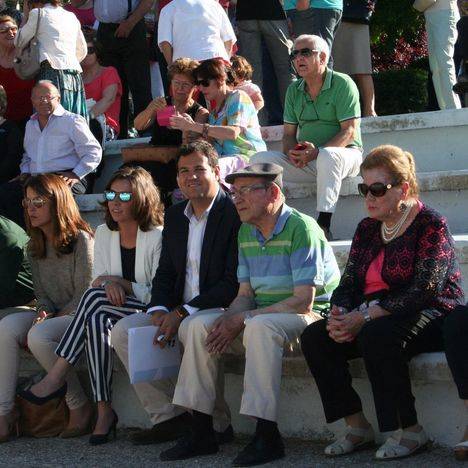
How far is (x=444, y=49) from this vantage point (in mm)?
9523

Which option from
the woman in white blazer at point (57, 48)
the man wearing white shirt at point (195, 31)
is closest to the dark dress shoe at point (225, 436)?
the man wearing white shirt at point (195, 31)

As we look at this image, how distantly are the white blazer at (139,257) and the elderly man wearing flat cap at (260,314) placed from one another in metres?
0.68

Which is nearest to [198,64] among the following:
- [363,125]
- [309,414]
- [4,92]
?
[363,125]

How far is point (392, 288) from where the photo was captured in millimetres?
5312

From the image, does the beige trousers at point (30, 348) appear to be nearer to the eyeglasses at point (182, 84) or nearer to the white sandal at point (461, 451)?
the eyeglasses at point (182, 84)

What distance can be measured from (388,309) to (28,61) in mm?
4952

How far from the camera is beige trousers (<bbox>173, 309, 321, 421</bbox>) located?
17.5 ft

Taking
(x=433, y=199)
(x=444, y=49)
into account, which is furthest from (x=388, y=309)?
(x=444, y=49)

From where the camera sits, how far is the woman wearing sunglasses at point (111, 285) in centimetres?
607

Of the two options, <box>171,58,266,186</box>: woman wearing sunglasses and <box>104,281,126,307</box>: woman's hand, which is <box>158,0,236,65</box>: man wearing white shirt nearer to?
<box>171,58,266,186</box>: woman wearing sunglasses

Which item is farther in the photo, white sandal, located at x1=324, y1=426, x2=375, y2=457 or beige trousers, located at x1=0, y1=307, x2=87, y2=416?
beige trousers, located at x1=0, y1=307, x2=87, y2=416

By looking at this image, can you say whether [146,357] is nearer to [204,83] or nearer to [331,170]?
[331,170]

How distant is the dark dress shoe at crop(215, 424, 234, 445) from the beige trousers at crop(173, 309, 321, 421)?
0.28 m

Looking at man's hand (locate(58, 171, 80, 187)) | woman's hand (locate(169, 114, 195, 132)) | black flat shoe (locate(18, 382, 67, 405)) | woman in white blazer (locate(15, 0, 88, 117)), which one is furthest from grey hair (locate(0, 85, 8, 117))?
black flat shoe (locate(18, 382, 67, 405))
